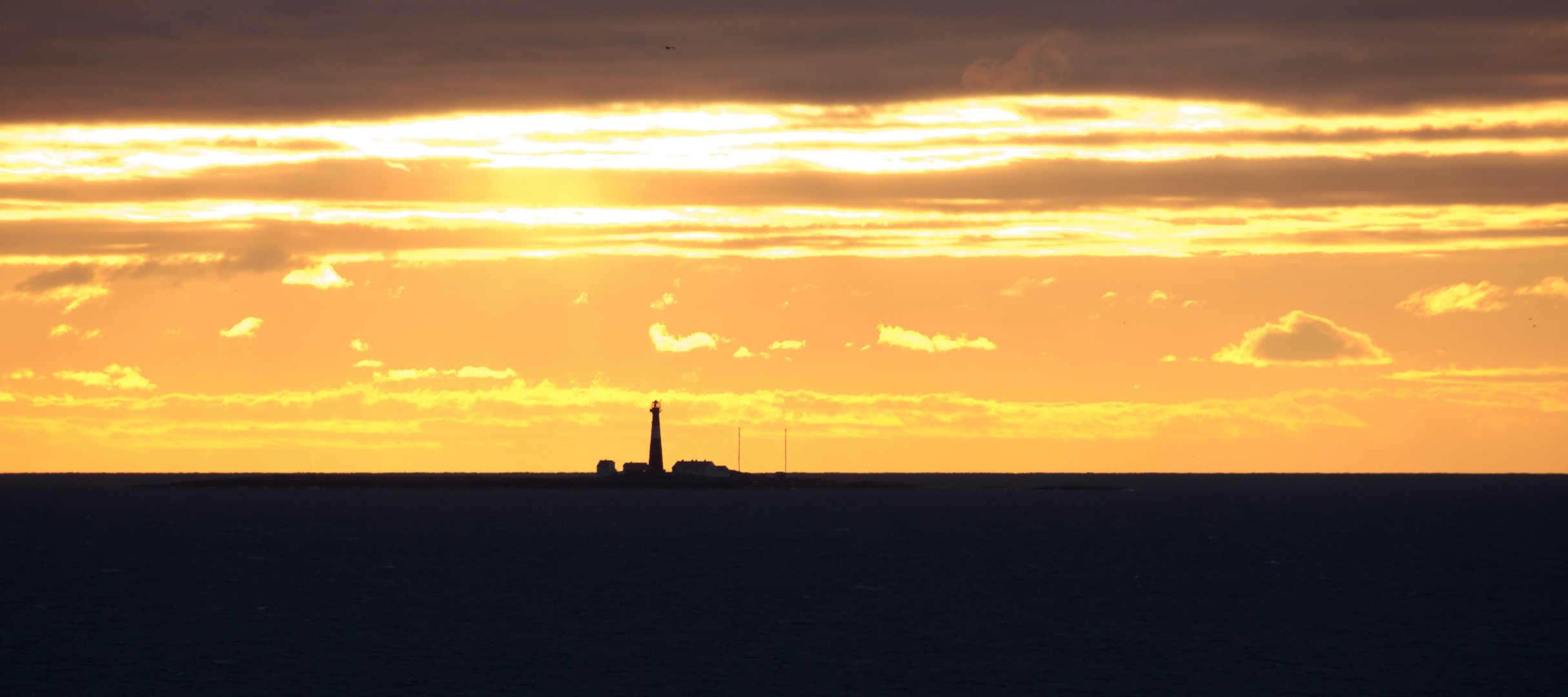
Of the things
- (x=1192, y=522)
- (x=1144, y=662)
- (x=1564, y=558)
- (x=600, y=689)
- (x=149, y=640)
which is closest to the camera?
(x=600, y=689)

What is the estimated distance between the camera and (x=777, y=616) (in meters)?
79.2

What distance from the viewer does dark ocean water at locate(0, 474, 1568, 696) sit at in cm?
5966

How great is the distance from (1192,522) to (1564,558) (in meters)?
65.2

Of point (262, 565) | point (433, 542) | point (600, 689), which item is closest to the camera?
point (600, 689)

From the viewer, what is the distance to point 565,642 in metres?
68.9

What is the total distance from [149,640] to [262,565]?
132 ft

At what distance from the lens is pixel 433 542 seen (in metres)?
138

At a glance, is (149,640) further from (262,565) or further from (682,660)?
(262,565)

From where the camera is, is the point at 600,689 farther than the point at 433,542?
No

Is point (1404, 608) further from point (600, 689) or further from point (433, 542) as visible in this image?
point (433, 542)

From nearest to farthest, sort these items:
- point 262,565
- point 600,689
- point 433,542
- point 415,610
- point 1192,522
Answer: point 600,689 → point 415,610 → point 262,565 → point 433,542 → point 1192,522

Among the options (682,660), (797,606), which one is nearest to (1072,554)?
(797,606)

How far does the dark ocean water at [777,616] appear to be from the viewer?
2349 inches

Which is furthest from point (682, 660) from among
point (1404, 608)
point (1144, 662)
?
point (1404, 608)
